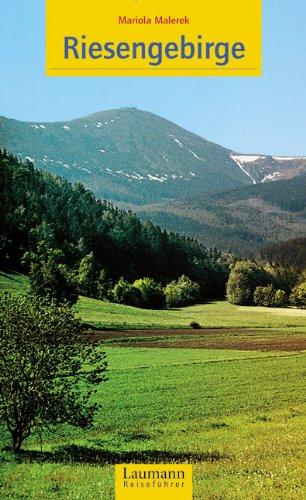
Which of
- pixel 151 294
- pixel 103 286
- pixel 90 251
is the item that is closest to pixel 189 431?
pixel 151 294

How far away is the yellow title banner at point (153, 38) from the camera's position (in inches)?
606

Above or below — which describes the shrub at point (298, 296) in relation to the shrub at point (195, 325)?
above

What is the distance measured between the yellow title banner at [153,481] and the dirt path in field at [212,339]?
1660cm

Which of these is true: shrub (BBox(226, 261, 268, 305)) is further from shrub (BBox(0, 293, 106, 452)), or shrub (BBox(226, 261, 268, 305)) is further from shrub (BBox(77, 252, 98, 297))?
shrub (BBox(0, 293, 106, 452))

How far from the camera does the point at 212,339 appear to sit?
130 ft

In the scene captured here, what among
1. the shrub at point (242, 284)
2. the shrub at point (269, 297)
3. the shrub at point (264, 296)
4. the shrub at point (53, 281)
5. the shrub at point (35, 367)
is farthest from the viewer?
the shrub at point (264, 296)

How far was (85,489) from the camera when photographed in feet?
50.4

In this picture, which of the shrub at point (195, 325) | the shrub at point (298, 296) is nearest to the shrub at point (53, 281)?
the shrub at point (195, 325)

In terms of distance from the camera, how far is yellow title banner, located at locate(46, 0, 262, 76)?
15398mm

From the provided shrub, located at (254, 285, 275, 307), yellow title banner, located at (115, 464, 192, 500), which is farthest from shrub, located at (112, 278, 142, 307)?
yellow title banner, located at (115, 464, 192, 500)

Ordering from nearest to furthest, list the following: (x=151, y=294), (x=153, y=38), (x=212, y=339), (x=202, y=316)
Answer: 1. (x=153, y=38)
2. (x=151, y=294)
3. (x=212, y=339)
4. (x=202, y=316)

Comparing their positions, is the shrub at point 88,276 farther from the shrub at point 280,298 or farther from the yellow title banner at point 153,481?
the yellow title banner at point 153,481

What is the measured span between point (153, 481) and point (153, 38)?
36.7 feet

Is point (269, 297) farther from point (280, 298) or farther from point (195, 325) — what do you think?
point (195, 325)
